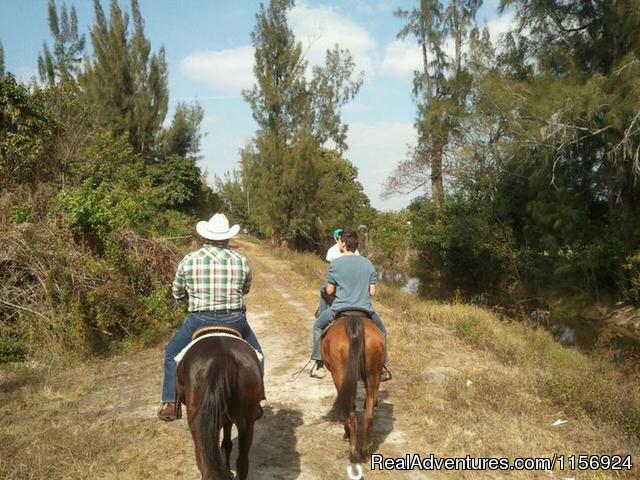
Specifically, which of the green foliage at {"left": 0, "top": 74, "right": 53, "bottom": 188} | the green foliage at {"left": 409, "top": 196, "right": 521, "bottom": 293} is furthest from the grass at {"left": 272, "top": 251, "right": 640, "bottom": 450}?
the green foliage at {"left": 0, "top": 74, "right": 53, "bottom": 188}

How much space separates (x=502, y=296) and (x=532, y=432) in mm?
17084

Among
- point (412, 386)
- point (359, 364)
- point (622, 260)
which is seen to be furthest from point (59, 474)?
point (622, 260)

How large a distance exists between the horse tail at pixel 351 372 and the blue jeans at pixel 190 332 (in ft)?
2.88

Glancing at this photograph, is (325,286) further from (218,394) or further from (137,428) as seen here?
(137,428)

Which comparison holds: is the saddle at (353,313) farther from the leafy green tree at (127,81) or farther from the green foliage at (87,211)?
the leafy green tree at (127,81)

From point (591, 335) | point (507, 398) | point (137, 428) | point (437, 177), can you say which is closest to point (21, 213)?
point (137, 428)

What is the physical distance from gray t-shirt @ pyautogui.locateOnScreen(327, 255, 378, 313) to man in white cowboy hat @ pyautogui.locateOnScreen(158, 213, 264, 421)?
1198 millimetres

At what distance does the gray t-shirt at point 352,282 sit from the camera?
216 inches

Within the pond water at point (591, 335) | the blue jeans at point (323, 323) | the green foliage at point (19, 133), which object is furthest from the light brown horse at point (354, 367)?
the green foliage at point (19, 133)

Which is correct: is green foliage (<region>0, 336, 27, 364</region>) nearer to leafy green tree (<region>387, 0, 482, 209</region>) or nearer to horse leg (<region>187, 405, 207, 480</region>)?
horse leg (<region>187, 405, 207, 480</region>)

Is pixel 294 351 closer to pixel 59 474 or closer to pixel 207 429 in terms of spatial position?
pixel 59 474

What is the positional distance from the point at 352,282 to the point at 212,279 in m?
1.63

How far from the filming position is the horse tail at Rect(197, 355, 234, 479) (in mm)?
3620

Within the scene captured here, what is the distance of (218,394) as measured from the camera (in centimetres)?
374
